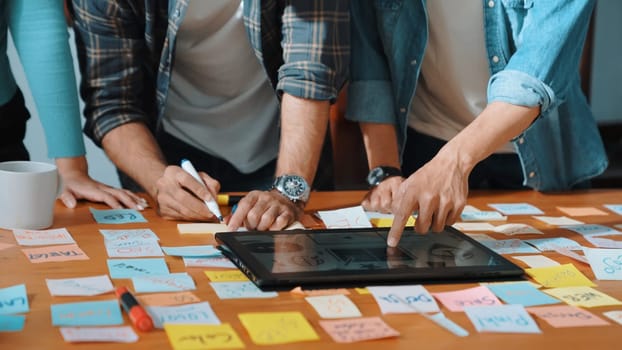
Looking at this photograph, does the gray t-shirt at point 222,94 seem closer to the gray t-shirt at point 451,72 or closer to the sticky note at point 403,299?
the gray t-shirt at point 451,72

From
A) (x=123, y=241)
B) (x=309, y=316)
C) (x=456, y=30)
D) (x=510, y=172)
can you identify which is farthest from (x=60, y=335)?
(x=510, y=172)

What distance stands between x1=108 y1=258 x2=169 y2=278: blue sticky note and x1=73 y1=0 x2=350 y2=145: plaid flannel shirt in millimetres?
522

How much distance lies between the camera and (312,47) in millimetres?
1568

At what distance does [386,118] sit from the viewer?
66.6 inches

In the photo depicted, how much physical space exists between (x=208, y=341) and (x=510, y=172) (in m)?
1.08

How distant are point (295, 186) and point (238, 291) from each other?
1.52 feet

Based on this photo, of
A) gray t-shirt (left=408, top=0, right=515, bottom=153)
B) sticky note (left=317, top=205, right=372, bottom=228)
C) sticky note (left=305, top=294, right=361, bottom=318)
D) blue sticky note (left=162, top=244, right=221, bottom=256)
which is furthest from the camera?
gray t-shirt (left=408, top=0, right=515, bottom=153)

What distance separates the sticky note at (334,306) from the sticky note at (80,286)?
0.24m

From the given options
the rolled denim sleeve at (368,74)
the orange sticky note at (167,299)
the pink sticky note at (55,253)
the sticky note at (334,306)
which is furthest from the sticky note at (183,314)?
the rolled denim sleeve at (368,74)

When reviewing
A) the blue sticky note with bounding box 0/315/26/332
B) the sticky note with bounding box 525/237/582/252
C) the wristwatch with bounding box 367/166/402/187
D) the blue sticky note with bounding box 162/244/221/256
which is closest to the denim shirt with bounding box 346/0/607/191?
the wristwatch with bounding box 367/166/402/187

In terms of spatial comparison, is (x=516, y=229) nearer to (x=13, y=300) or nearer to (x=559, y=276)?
(x=559, y=276)

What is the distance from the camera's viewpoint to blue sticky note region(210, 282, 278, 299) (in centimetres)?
103

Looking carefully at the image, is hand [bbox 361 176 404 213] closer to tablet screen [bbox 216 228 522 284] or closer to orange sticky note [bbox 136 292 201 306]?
tablet screen [bbox 216 228 522 284]

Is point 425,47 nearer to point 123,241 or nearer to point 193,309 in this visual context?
point 123,241
